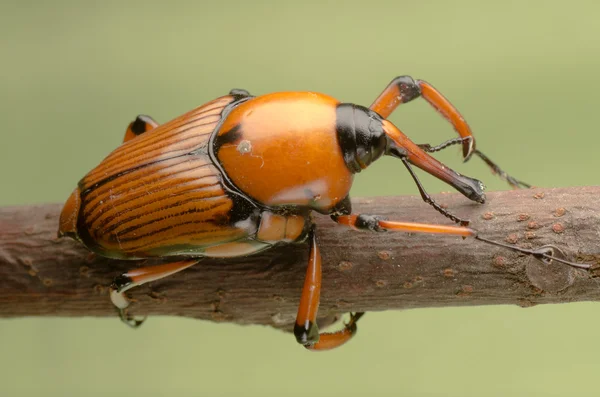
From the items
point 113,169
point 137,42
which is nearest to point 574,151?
point 113,169

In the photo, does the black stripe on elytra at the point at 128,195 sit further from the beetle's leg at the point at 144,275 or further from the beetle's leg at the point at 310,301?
the beetle's leg at the point at 310,301

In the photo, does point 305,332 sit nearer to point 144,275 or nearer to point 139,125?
point 144,275

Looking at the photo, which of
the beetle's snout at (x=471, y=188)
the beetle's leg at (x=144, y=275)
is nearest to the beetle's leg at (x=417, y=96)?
the beetle's snout at (x=471, y=188)

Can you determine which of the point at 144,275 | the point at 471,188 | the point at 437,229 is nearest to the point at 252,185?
the point at 144,275

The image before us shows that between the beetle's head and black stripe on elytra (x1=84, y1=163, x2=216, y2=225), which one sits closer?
the beetle's head

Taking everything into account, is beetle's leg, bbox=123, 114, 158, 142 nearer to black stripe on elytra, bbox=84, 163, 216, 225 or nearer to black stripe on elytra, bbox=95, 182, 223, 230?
black stripe on elytra, bbox=84, 163, 216, 225

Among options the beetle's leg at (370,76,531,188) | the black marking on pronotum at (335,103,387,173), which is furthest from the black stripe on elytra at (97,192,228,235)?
the beetle's leg at (370,76,531,188)
